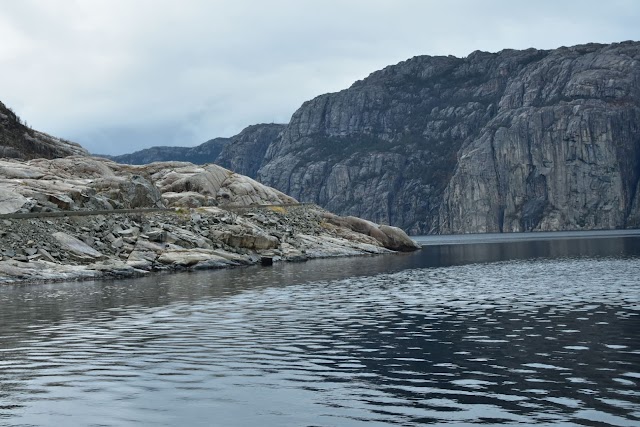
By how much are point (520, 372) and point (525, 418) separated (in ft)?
15.8

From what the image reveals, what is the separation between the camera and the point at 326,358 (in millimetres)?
21391

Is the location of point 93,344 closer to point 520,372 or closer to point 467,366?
point 467,366

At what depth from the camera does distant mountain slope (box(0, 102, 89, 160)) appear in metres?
107

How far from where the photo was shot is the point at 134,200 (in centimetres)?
9188

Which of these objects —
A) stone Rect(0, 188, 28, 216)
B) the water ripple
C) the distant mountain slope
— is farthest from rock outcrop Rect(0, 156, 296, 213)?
the water ripple

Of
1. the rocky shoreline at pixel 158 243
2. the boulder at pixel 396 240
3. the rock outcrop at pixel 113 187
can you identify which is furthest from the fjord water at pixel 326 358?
the boulder at pixel 396 240

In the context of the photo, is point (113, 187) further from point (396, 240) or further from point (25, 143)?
point (396, 240)

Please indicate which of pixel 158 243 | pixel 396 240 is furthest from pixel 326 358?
pixel 396 240

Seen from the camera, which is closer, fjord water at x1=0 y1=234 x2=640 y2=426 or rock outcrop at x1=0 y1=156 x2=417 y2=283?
fjord water at x1=0 y1=234 x2=640 y2=426

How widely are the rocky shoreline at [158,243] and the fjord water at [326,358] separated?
18.1m

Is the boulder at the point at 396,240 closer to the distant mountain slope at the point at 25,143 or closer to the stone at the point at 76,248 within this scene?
the distant mountain slope at the point at 25,143

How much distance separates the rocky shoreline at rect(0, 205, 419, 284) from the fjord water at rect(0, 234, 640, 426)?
1812 cm

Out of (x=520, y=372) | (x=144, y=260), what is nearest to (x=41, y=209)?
(x=144, y=260)

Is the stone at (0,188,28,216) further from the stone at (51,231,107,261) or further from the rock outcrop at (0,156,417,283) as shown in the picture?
the stone at (51,231,107,261)
